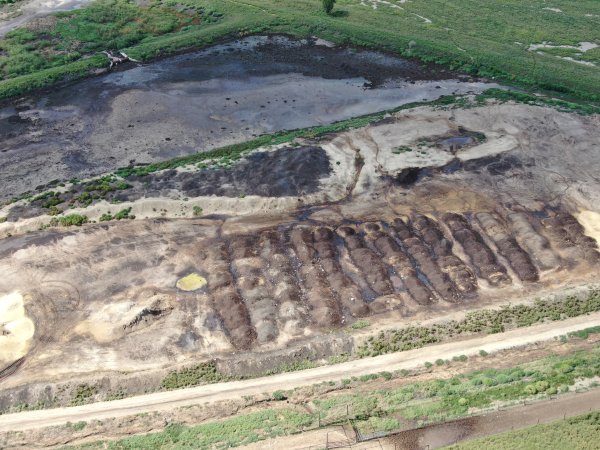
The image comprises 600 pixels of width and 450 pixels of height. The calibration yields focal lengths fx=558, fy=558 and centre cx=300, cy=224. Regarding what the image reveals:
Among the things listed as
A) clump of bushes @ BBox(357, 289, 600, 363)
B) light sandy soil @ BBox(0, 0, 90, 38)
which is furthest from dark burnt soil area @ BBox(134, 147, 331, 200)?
light sandy soil @ BBox(0, 0, 90, 38)

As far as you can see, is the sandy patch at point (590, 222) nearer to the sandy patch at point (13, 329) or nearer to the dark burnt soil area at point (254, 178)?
the dark burnt soil area at point (254, 178)

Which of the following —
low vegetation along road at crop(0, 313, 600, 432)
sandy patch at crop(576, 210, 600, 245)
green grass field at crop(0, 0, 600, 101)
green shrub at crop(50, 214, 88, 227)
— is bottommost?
low vegetation along road at crop(0, 313, 600, 432)

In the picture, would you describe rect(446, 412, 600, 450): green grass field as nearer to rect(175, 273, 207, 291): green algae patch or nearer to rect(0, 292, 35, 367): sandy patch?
rect(175, 273, 207, 291): green algae patch

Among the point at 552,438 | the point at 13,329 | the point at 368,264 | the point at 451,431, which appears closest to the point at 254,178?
the point at 368,264

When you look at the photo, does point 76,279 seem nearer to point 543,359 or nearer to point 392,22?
point 543,359

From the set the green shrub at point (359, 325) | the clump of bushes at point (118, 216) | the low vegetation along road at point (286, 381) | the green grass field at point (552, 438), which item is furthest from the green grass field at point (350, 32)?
A: the green grass field at point (552, 438)
